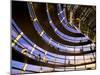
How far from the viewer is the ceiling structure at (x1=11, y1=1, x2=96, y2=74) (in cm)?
223

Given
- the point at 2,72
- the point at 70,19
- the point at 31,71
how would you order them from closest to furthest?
the point at 2,72 < the point at 31,71 < the point at 70,19

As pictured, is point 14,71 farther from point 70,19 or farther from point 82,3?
point 82,3

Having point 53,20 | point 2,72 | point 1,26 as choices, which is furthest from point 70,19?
point 2,72

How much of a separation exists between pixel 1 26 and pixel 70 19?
82 cm

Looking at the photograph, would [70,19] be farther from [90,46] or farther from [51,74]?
[51,74]

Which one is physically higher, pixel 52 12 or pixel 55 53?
pixel 52 12

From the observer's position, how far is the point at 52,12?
2.38 metres

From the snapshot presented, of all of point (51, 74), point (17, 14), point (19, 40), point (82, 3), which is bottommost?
point (51, 74)

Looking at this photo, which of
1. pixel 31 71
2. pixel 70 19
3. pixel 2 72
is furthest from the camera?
pixel 70 19

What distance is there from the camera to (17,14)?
2.22 m

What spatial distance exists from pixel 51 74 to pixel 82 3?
93 cm

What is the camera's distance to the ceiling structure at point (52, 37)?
7.32ft

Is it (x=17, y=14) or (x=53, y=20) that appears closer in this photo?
(x=17, y=14)

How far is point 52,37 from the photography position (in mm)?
2385
